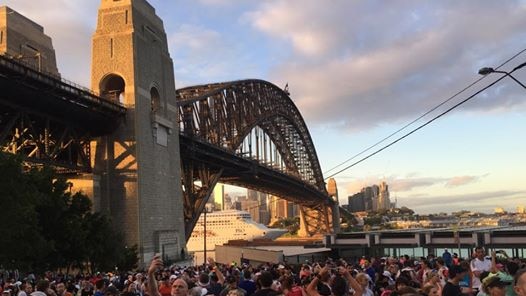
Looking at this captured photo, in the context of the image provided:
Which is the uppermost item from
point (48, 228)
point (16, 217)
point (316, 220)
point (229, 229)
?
point (16, 217)

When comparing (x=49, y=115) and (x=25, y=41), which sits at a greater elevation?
(x=25, y=41)

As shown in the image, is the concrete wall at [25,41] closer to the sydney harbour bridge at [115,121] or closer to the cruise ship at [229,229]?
the sydney harbour bridge at [115,121]

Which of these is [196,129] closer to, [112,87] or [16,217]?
[112,87]

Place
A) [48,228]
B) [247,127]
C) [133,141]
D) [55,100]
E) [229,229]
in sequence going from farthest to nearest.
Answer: [229,229]
[247,127]
[133,141]
[55,100]
[48,228]

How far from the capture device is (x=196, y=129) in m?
62.9

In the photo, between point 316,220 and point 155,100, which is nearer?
point 155,100

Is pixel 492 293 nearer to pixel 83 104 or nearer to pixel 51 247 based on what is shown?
pixel 51 247

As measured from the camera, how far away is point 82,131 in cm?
3912

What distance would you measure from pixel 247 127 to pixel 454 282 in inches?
2851

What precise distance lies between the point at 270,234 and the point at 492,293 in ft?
346

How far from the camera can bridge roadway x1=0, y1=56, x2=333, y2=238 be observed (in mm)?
32938

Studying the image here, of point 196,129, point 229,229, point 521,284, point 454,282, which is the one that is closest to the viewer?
point 521,284

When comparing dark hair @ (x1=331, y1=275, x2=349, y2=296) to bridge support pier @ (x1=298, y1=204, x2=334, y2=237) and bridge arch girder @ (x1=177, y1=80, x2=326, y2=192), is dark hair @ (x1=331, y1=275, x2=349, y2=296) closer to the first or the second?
bridge arch girder @ (x1=177, y1=80, x2=326, y2=192)

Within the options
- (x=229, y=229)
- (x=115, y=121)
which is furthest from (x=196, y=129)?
(x=229, y=229)
